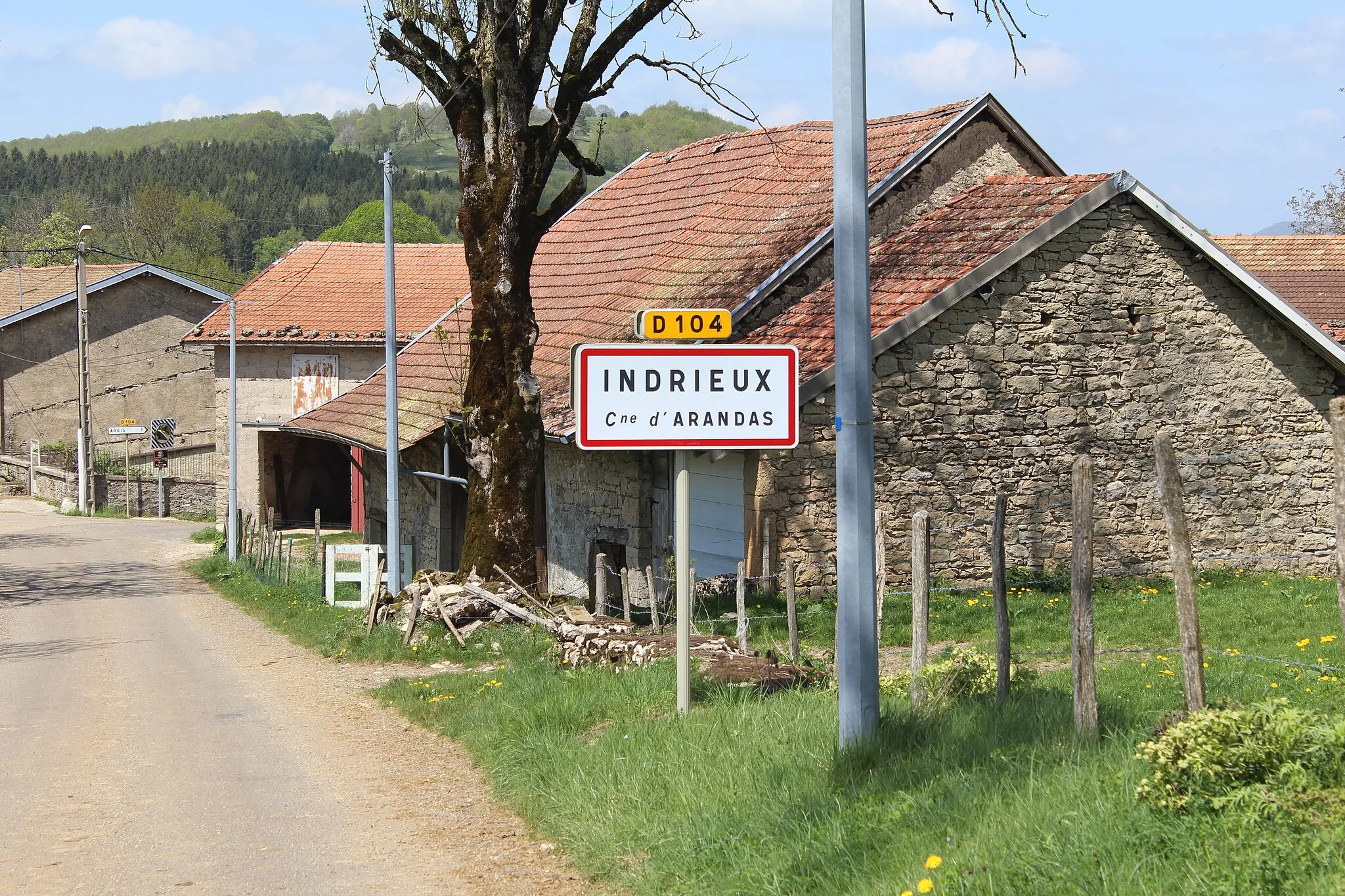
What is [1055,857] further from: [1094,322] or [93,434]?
[93,434]

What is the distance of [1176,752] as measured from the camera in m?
4.86

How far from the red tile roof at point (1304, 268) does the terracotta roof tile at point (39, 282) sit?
3740cm

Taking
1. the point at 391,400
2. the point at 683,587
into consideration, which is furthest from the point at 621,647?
the point at 391,400

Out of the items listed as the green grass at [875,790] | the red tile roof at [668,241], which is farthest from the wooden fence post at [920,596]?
the red tile roof at [668,241]

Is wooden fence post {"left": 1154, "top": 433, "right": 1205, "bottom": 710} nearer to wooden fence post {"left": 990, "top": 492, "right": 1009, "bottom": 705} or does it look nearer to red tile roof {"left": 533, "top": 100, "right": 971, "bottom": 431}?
wooden fence post {"left": 990, "top": 492, "right": 1009, "bottom": 705}

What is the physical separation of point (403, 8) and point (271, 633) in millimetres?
8955

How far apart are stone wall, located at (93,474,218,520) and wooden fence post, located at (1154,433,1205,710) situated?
43.8m

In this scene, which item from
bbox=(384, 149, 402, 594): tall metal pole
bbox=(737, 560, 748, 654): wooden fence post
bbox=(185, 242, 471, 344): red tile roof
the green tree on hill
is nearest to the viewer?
bbox=(737, 560, 748, 654): wooden fence post

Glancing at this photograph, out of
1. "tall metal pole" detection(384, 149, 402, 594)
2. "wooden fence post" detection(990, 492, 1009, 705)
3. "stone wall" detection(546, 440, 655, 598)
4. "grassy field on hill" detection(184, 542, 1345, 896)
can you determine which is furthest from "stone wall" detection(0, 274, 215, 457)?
"wooden fence post" detection(990, 492, 1009, 705)

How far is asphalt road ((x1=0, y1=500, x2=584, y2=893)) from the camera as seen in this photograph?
22.1 feet

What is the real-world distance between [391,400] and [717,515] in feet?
17.5

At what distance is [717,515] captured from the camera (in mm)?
15820

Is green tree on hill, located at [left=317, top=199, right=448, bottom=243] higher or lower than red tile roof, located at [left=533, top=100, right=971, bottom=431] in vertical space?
higher

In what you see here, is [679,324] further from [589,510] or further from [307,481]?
[307,481]
